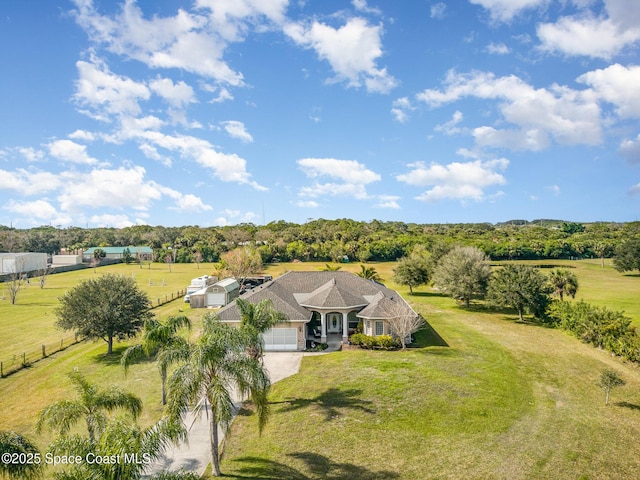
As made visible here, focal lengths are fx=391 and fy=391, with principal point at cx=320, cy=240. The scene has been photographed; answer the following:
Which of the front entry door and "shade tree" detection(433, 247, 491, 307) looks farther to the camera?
"shade tree" detection(433, 247, 491, 307)

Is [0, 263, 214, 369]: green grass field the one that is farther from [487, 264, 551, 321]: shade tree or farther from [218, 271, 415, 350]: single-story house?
[487, 264, 551, 321]: shade tree

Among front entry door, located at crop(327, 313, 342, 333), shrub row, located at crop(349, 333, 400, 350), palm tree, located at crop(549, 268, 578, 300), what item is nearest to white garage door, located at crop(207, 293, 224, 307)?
front entry door, located at crop(327, 313, 342, 333)

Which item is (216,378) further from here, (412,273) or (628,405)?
(412,273)

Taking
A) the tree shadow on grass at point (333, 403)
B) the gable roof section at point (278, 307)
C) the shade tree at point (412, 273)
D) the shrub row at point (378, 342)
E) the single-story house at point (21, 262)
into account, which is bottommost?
the tree shadow on grass at point (333, 403)

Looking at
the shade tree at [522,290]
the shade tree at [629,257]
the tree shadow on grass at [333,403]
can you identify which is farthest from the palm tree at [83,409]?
the shade tree at [629,257]

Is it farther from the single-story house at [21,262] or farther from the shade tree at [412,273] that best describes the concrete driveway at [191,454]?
the single-story house at [21,262]

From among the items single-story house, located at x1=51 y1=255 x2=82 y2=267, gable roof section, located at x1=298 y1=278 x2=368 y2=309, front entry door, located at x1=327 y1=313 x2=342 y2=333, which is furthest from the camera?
single-story house, located at x1=51 y1=255 x2=82 y2=267

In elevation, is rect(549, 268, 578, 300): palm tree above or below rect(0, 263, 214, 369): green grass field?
above
